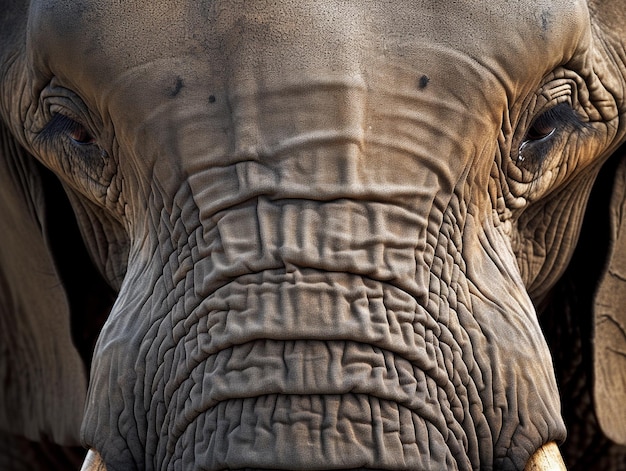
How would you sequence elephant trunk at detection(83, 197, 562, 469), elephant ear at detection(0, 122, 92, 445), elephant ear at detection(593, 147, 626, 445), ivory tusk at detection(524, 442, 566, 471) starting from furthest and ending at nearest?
elephant ear at detection(0, 122, 92, 445)
elephant ear at detection(593, 147, 626, 445)
ivory tusk at detection(524, 442, 566, 471)
elephant trunk at detection(83, 197, 562, 469)

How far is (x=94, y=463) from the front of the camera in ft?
7.19

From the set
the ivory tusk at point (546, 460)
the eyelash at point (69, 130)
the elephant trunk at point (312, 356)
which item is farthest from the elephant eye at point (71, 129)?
the ivory tusk at point (546, 460)

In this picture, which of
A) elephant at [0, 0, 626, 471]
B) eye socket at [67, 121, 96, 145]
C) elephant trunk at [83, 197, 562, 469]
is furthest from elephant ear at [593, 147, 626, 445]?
eye socket at [67, 121, 96, 145]

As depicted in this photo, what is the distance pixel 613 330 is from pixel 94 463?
44.4 inches

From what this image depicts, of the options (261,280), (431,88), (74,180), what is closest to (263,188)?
(261,280)

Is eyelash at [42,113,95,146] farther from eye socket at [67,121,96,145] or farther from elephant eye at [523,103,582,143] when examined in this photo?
elephant eye at [523,103,582,143]

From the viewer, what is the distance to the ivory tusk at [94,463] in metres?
2.18

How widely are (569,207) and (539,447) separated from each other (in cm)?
70

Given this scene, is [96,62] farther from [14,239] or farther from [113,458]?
[14,239]

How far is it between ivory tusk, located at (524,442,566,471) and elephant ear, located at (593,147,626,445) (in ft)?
2.23

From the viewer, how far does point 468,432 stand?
208 centimetres

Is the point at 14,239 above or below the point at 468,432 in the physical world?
above

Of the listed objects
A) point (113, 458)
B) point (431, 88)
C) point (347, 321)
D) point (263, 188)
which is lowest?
point (113, 458)

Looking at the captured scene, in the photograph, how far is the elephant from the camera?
2.00m
